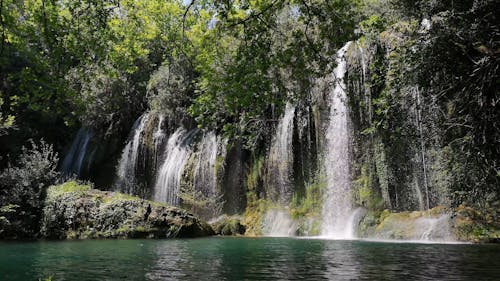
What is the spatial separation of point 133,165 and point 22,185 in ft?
25.7

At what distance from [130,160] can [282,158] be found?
1003 cm

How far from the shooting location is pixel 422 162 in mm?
15812

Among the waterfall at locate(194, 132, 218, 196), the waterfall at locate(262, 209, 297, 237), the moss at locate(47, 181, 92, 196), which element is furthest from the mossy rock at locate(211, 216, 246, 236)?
the moss at locate(47, 181, 92, 196)

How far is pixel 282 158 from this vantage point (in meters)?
20.4

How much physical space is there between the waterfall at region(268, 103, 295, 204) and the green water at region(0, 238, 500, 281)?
9.36 m

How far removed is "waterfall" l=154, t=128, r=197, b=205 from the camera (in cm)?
2264

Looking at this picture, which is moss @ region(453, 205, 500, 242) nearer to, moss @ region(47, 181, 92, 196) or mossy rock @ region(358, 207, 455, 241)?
mossy rock @ region(358, 207, 455, 241)

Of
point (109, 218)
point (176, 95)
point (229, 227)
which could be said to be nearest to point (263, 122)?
→ point (229, 227)

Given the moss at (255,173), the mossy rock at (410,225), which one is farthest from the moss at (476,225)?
the moss at (255,173)

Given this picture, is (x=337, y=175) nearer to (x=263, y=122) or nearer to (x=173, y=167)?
(x=263, y=122)

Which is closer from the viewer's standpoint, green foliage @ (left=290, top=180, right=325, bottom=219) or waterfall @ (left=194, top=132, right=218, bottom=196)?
green foliage @ (left=290, top=180, right=325, bottom=219)

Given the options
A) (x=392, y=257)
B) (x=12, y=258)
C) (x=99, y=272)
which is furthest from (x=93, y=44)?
(x=392, y=257)

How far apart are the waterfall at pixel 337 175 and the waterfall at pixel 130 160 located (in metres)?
11.9

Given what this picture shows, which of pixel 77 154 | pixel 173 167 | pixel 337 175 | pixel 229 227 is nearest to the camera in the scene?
pixel 337 175
